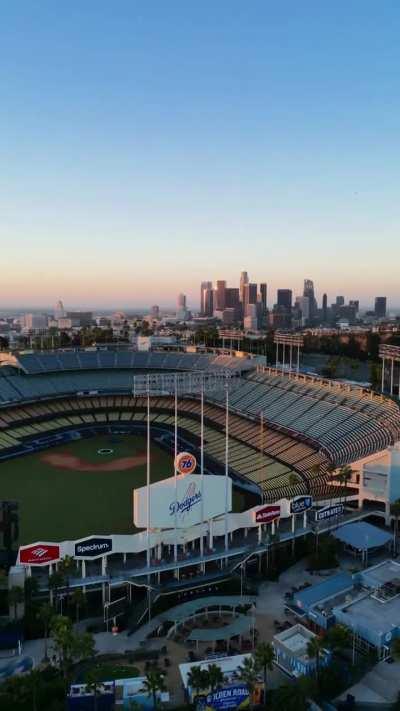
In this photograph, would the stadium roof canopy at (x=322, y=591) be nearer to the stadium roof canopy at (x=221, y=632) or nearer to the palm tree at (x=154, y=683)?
the stadium roof canopy at (x=221, y=632)

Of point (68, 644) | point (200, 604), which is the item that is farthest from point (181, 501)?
point (68, 644)

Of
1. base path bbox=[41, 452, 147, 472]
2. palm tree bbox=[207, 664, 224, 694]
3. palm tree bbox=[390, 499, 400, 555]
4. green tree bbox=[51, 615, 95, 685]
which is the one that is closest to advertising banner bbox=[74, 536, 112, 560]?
green tree bbox=[51, 615, 95, 685]

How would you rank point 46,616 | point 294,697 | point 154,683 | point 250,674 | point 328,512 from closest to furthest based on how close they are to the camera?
point 154,683 < point 294,697 < point 250,674 < point 46,616 < point 328,512

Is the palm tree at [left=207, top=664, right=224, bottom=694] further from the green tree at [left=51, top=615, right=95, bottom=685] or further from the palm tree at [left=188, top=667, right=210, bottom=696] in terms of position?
the green tree at [left=51, top=615, right=95, bottom=685]

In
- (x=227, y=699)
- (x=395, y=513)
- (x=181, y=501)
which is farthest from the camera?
(x=395, y=513)

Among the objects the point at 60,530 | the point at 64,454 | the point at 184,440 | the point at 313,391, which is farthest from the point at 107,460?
the point at 313,391

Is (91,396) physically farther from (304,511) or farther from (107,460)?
(304,511)

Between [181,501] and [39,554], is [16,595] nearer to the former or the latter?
[39,554]

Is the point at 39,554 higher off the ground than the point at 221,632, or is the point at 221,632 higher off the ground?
the point at 39,554
